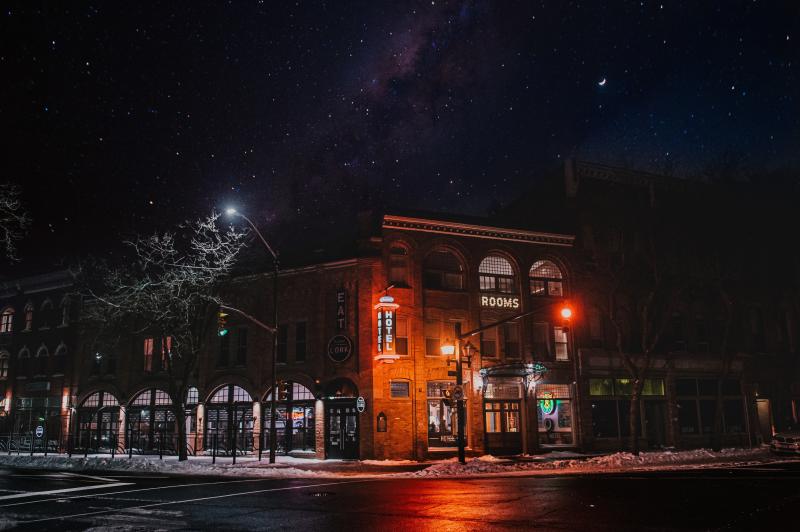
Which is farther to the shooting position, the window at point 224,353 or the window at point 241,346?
the window at point 224,353

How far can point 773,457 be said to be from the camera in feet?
95.4

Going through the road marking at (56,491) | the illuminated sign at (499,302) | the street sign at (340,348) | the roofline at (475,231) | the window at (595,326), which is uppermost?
the roofline at (475,231)

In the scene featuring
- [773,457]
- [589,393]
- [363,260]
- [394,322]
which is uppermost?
[363,260]

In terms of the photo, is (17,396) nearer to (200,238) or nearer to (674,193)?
(200,238)

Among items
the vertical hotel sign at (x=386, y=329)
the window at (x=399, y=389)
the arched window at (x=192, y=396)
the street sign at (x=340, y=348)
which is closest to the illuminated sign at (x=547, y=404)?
the window at (x=399, y=389)

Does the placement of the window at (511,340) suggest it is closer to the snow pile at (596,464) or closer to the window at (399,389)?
the window at (399,389)

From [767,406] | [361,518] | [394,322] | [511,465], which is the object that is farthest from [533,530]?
[767,406]

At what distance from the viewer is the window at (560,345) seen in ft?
114

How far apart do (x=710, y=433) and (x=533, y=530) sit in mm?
30851

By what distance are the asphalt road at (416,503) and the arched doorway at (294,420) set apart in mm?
9674

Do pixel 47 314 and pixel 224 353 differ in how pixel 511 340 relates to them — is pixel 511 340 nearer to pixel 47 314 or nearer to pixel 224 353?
pixel 224 353

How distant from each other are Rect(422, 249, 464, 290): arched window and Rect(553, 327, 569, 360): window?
6.50m

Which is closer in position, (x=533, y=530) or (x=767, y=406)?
(x=533, y=530)

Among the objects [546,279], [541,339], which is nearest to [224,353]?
[541,339]
